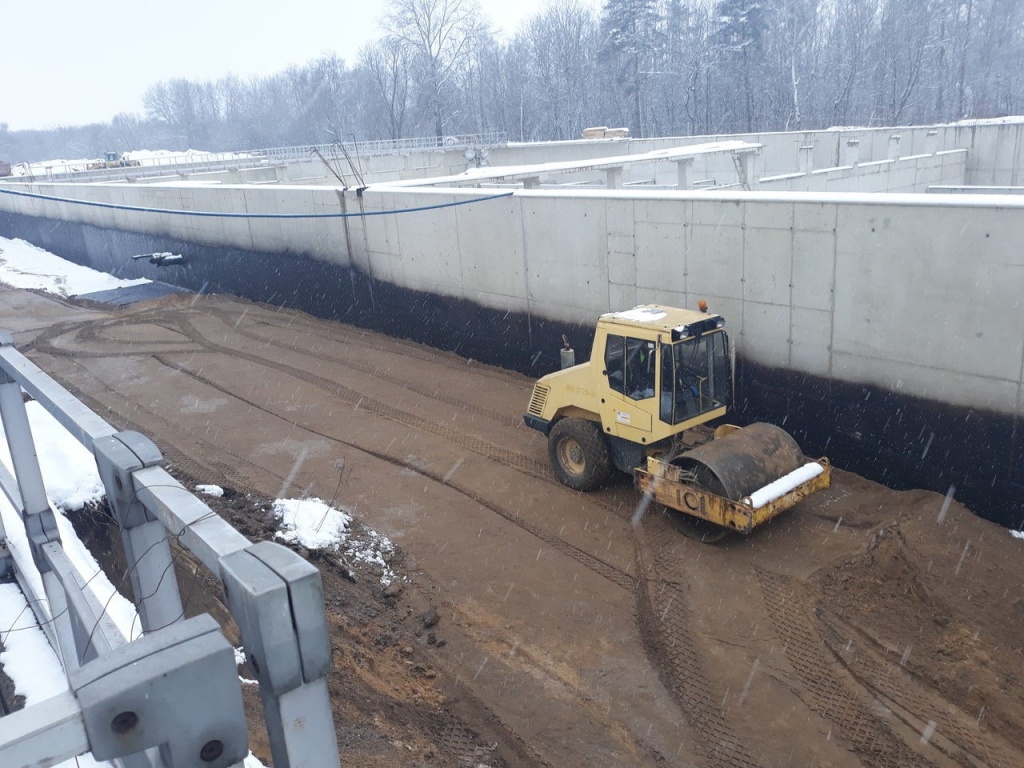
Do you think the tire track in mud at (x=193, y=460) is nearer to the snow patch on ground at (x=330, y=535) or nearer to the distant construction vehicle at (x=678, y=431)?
the snow patch on ground at (x=330, y=535)

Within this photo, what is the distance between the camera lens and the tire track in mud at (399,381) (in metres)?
13.0

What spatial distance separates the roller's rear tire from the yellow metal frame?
0.58 metres

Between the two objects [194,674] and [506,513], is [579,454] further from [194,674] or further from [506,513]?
[194,674]

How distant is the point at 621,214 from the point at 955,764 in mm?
8773

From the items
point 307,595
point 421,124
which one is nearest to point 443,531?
point 307,595

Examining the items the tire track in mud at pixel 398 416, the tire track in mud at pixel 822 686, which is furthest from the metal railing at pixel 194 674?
the tire track in mud at pixel 398 416

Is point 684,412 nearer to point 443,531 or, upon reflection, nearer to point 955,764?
Answer: point 443,531

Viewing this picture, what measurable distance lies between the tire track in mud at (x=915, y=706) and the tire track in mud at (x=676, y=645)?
121cm

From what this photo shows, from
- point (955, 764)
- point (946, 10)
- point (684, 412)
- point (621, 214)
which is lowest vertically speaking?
point (955, 764)

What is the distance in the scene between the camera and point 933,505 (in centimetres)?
923

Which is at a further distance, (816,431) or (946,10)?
(946,10)

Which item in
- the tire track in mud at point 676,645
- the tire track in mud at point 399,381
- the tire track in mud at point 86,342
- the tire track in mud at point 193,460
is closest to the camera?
the tire track in mud at point 676,645

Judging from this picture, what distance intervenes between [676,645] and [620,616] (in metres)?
0.67

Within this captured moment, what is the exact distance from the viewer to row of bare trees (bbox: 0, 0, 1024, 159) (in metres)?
59.0
